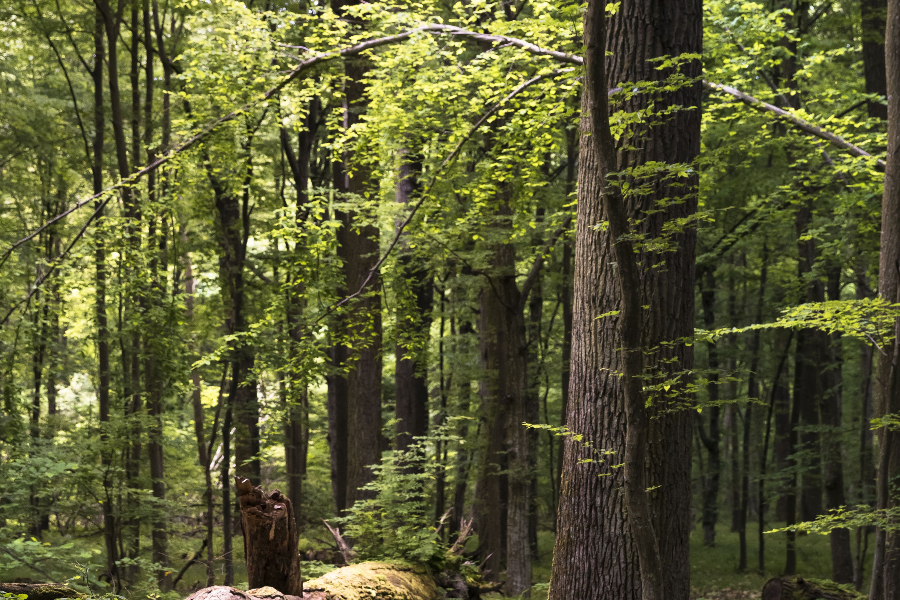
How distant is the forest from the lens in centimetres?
406

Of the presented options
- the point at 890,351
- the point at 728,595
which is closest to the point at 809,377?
the point at 728,595

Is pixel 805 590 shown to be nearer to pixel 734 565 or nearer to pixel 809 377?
pixel 809 377

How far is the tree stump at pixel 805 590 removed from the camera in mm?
7055

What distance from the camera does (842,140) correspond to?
6.57 m

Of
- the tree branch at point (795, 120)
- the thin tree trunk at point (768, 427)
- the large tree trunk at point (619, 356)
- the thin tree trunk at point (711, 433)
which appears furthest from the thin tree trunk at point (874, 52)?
the thin tree trunk at point (768, 427)

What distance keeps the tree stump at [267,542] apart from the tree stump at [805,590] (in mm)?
6066

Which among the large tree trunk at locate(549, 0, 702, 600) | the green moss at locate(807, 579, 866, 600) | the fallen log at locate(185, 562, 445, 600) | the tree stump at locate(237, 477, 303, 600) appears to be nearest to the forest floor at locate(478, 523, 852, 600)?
the green moss at locate(807, 579, 866, 600)

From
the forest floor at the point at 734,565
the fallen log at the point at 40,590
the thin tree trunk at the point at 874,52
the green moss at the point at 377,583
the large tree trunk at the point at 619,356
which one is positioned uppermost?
the thin tree trunk at the point at 874,52

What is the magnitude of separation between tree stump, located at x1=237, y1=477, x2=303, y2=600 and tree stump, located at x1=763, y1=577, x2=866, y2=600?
6.07m

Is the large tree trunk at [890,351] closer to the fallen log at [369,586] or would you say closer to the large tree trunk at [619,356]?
the large tree trunk at [619,356]

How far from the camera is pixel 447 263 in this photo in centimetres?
940

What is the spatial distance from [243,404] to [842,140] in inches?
330

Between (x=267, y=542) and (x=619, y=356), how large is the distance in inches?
96.8

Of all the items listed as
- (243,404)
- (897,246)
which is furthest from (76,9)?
(897,246)
